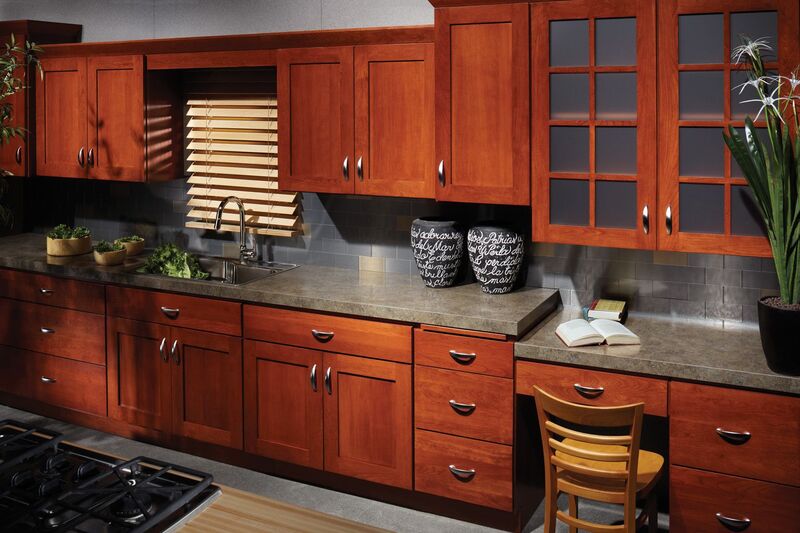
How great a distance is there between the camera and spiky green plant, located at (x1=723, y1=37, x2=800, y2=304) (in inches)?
123

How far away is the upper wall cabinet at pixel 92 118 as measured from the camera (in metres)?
4.86

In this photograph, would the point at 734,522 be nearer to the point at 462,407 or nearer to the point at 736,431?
the point at 736,431

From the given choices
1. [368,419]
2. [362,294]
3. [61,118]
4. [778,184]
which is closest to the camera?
[778,184]

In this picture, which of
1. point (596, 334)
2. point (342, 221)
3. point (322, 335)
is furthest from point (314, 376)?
point (596, 334)

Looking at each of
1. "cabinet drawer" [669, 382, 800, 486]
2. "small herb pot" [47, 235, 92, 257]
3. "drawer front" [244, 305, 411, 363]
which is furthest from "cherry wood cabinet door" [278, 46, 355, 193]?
"cabinet drawer" [669, 382, 800, 486]

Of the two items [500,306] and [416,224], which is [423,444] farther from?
[416,224]

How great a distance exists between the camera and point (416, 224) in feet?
13.6

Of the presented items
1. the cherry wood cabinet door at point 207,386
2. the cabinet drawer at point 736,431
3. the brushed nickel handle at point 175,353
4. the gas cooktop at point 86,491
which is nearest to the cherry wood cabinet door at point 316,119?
the cherry wood cabinet door at point 207,386

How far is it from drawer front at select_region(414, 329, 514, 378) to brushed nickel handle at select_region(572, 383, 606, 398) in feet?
0.97

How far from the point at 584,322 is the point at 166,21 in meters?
3.23

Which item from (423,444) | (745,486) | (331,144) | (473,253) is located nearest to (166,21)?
(331,144)

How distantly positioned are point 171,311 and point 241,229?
0.66m

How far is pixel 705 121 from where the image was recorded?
11.0ft

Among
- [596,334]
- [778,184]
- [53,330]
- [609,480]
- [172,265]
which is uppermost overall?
[778,184]
